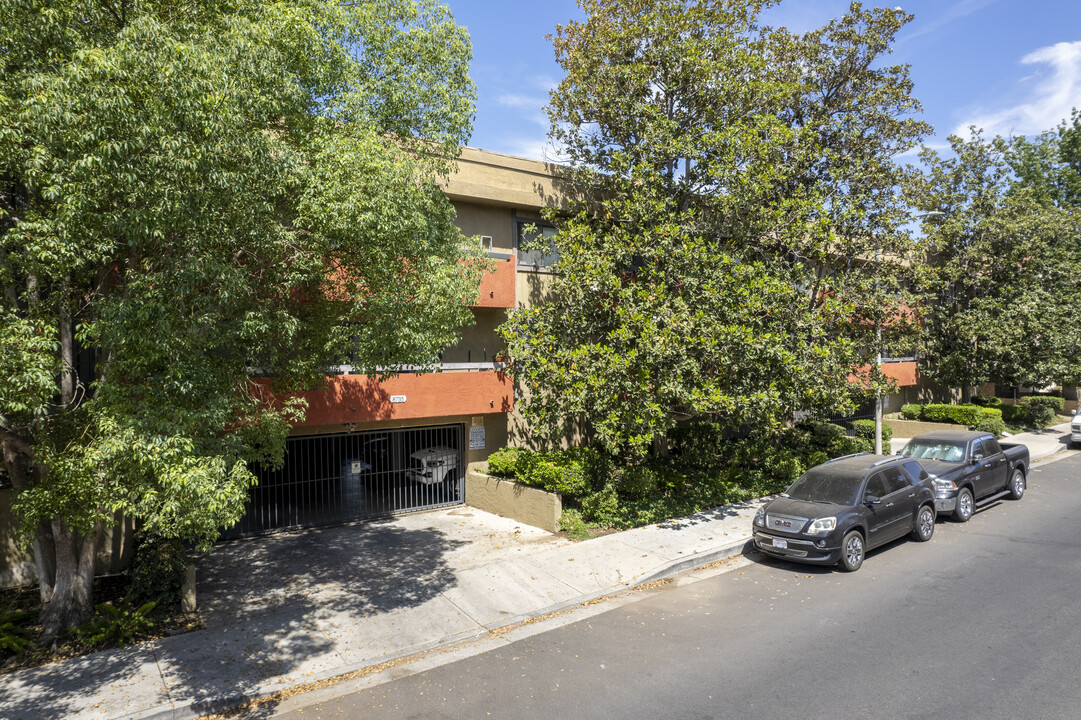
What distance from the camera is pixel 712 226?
15.0 meters

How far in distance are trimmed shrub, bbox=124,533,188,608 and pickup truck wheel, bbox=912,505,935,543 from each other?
12610 millimetres

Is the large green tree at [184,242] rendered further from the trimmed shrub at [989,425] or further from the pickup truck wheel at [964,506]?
the trimmed shrub at [989,425]

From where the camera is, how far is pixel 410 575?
443 inches

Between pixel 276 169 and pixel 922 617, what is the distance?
10.1 meters

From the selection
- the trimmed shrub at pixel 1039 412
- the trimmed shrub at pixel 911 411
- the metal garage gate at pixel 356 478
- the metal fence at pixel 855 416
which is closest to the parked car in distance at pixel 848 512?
the metal garage gate at pixel 356 478

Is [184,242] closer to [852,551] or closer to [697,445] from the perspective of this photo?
[852,551]

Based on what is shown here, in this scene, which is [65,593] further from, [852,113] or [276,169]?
[852,113]

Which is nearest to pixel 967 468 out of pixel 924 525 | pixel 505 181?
pixel 924 525

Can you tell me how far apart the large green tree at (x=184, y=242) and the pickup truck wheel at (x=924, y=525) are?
9348 millimetres

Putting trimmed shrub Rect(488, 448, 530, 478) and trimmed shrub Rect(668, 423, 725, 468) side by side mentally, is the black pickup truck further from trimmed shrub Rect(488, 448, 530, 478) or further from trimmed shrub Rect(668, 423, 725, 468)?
trimmed shrub Rect(488, 448, 530, 478)

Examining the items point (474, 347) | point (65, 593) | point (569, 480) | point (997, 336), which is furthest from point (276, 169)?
point (997, 336)

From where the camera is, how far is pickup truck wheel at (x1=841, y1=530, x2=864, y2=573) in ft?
35.4

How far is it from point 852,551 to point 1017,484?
808cm

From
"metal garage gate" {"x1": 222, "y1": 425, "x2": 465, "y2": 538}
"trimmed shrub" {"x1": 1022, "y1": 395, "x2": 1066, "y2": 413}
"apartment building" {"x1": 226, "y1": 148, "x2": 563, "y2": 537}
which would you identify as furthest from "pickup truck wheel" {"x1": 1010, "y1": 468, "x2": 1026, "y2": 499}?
"trimmed shrub" {"x1": 1022, "y1": 395, "x2": 1066, "y2": 413}
